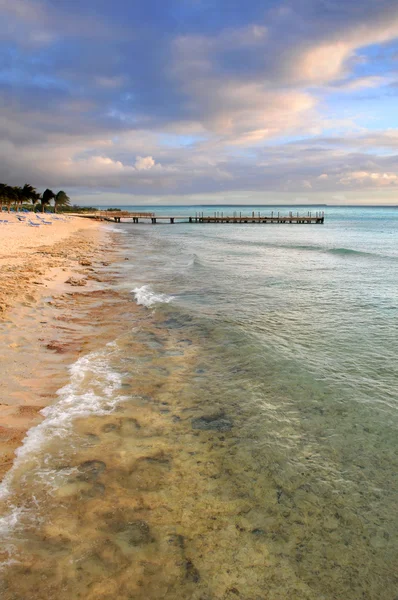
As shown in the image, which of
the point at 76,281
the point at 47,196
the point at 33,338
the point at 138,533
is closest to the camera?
the point at 138,533

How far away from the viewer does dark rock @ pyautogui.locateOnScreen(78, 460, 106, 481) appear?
4367 millimetres

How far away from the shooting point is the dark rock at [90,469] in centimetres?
437

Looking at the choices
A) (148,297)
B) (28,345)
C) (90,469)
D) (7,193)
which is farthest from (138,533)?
(7,193)

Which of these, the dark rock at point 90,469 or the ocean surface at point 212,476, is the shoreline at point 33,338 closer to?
the ocean surface at point 212,476

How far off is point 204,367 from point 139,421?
8.58ft

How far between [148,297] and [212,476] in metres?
9.99

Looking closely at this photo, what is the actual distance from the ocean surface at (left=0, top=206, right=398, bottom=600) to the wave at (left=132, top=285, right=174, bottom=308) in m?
3.46

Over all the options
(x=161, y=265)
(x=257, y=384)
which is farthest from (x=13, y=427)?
(x=161, y=265)

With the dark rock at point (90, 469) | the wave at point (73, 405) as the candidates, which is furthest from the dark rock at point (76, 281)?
the dark rock at point (90, 469)

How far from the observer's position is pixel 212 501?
4.17 metres

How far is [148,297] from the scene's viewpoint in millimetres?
14039

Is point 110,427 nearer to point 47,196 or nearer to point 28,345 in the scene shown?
point 28,345

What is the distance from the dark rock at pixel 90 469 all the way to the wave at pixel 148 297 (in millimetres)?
8329

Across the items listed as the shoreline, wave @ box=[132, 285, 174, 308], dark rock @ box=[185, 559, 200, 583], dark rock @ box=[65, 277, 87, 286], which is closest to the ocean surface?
dark rock @ box=[185, 559, 200, 583]
